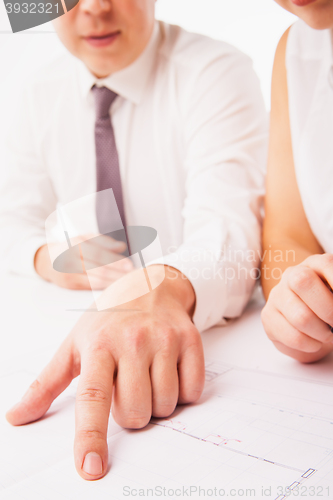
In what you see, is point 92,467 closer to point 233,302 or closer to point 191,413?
point 191,413

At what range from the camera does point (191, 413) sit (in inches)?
15.2

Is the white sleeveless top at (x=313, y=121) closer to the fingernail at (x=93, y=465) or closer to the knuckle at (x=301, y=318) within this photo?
the knuckle at (x=301, y=318)

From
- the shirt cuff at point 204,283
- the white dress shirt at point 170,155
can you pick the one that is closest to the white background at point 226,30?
the white dress shirt at point 170,155

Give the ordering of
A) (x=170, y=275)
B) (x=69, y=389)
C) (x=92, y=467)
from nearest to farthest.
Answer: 1. (x=92, y=467)
2. (x=69, y=389)
3. (x=170, y=275)

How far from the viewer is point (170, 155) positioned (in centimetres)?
104

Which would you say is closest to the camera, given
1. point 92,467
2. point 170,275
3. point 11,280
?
point 92,467

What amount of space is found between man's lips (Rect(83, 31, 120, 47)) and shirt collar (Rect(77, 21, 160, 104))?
123mm

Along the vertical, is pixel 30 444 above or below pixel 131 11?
below

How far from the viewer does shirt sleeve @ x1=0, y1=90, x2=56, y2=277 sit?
1087 mm

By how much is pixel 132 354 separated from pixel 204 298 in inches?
7.8

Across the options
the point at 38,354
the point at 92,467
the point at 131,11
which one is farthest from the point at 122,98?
the point at 92,467

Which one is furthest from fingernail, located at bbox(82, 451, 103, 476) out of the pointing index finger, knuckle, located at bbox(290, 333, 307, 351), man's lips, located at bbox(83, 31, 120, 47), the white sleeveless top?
man's lips, located at bbox(83, 31, 120, 47)

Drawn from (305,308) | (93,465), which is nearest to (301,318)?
(305,308)

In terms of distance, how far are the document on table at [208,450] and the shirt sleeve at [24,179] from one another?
72 centimetres
